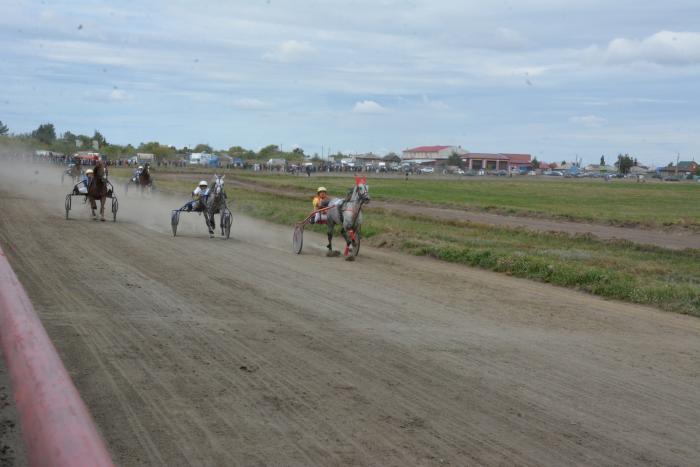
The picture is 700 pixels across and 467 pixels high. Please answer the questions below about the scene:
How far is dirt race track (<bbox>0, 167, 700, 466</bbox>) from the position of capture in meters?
5.38

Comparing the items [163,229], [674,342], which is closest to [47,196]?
[163,229]

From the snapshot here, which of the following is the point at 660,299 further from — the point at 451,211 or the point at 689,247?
the point at 451,211

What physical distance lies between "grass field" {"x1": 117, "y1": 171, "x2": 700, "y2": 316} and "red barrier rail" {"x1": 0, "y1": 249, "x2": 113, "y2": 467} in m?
11.5

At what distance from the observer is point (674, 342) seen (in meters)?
9.77

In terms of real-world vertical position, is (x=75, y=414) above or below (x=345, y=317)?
above

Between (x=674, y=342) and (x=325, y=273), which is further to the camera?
(x=325, y=273)

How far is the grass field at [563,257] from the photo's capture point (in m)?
13.7

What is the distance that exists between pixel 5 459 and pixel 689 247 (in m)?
21.4

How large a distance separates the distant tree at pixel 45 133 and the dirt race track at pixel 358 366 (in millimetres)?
130054

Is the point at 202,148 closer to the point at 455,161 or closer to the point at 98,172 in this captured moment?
the point at 455,161

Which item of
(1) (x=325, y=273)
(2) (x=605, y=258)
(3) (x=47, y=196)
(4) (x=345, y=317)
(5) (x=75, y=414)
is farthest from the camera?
(3) (x=47, y=196)

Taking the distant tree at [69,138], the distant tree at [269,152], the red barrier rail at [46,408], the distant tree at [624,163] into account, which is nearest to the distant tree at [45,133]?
the distant tree at [69,138]

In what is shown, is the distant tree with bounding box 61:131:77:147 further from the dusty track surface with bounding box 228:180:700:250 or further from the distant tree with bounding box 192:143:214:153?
the dusty track surface with bounding box 228:180:700:250

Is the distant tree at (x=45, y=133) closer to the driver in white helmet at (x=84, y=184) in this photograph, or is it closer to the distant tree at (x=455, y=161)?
the distant tree at (x=455, y=161)
